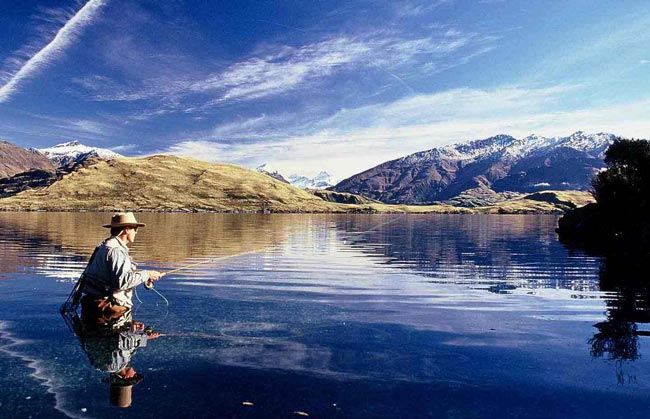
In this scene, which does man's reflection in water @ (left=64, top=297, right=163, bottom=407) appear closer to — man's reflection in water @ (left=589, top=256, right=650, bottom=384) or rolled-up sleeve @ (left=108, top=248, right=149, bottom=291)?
rolled-up sleeve @ (left=108, top=248, right=149, bottom=291)

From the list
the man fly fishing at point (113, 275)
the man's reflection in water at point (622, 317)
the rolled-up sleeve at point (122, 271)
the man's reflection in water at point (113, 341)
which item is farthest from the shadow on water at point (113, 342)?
the man's reflection in water at point (622, 317)

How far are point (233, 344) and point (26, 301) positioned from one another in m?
11.3

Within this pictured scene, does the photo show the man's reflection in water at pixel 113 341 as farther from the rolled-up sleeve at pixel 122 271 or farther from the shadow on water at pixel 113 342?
the rolled-up sleeve at pixel 122 271

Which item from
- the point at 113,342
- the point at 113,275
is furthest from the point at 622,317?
the point at 113,275

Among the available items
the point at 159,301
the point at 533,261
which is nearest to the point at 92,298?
the point at 159,301

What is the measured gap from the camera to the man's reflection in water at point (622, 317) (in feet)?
41.1

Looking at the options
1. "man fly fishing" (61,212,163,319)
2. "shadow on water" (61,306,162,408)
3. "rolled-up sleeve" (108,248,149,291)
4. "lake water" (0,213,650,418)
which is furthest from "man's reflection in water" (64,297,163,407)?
"rolled-up sleeve" (108,248,149,291)

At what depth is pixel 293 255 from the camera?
41.3 m

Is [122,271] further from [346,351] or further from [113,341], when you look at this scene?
[346,351]

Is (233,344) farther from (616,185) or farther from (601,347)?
(616,185)

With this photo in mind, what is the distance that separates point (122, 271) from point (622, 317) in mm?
17662

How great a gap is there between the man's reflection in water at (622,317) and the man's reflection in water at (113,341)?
35.8ft

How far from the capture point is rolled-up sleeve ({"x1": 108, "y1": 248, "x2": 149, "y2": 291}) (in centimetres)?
1348

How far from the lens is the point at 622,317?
17094mm
